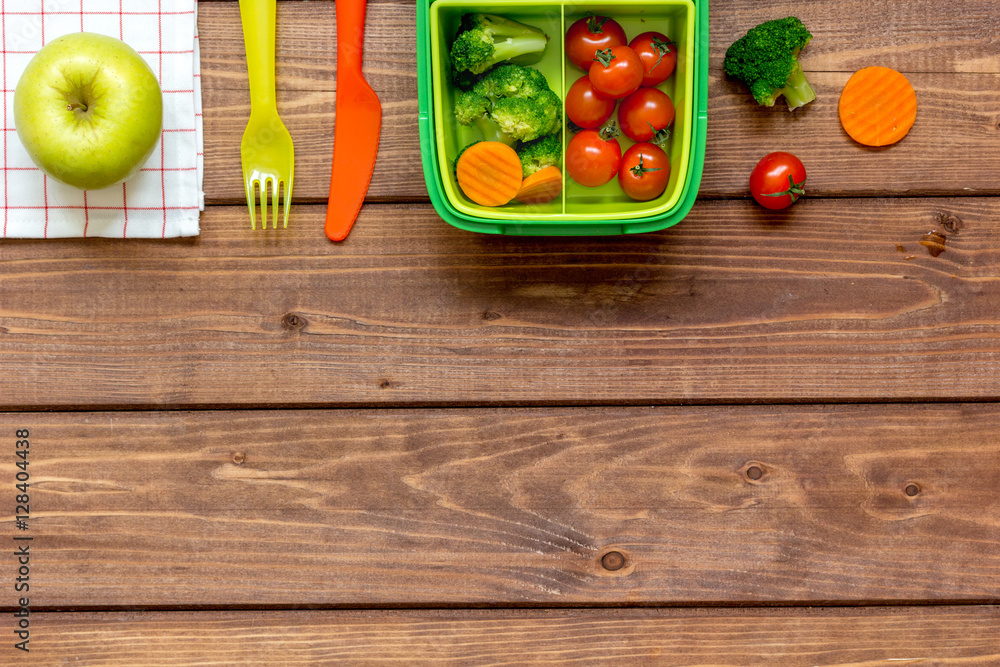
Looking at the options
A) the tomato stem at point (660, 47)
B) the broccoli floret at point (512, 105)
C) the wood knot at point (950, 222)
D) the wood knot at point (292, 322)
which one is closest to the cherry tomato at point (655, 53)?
the tomato stem at point (660, 47)

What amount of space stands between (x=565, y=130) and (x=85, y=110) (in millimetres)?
521

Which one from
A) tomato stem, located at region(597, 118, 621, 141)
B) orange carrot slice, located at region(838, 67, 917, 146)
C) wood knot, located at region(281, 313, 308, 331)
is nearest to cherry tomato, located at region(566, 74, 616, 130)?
tomato stem, located at region(597, 118, 621, 141)

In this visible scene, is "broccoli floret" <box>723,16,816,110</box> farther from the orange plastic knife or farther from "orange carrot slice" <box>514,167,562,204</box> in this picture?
the orange plastic knife

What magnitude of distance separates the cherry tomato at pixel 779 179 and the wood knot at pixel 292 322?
55 centimetres

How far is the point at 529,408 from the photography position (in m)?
0.82

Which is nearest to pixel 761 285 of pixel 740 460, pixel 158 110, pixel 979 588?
pixel 740 460

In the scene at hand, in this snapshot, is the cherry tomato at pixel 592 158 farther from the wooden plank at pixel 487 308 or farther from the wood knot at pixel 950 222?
the wood knot at pixel 950 222

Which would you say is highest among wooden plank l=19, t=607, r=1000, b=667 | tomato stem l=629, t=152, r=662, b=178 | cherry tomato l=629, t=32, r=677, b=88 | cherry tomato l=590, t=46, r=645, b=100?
cherry tomato l=629, t=32, r=677, b=88

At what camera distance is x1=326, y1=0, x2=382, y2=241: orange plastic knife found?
30.4 inches

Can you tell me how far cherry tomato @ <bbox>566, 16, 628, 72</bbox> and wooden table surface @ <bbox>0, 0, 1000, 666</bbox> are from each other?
0.43 feet

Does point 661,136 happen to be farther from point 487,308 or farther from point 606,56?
point 487,308

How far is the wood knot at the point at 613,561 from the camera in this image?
0.82 meters

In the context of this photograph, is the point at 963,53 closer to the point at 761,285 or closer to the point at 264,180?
the point at 761,285

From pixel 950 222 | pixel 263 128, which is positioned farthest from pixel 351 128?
pixel 950 222
